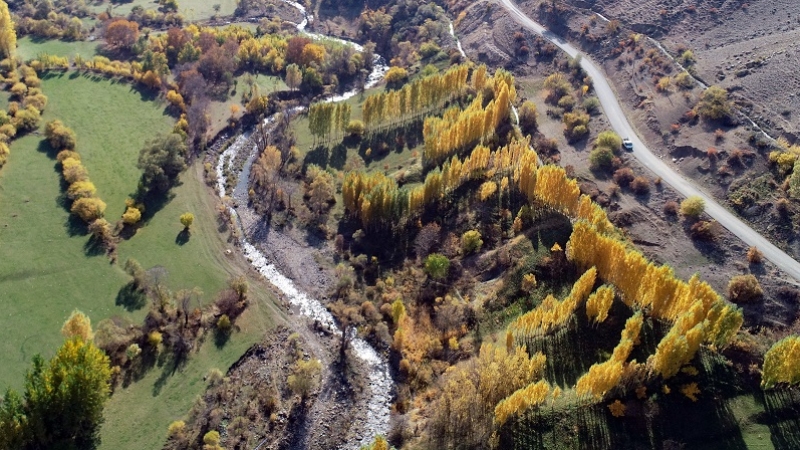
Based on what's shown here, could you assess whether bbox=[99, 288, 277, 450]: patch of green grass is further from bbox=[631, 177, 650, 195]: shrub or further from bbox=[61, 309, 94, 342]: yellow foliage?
bbox=[631, 177, 650, 195]: shrub

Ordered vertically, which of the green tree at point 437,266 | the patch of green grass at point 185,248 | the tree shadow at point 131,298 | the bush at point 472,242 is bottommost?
the tree shadow at point 131,298

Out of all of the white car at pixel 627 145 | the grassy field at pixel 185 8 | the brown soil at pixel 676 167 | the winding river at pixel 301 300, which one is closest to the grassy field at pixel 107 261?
the winding river at pixel 301 300

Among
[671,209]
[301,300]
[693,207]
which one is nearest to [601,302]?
[671,209]

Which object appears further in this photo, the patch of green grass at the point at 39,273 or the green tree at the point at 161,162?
the green tree at the point at 161,162

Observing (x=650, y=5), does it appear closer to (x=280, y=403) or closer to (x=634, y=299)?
(x=634, y=299)

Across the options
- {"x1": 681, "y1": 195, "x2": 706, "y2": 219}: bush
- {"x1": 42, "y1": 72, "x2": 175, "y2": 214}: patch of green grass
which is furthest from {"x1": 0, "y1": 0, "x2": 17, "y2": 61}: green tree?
{"x1": 681, "y1": 195, "x2": 706, "y2": 219}: bush

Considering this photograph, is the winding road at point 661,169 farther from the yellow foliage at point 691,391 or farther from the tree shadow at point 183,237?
the tree shadow at point 183,237

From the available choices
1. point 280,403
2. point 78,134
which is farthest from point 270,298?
point 78,134
